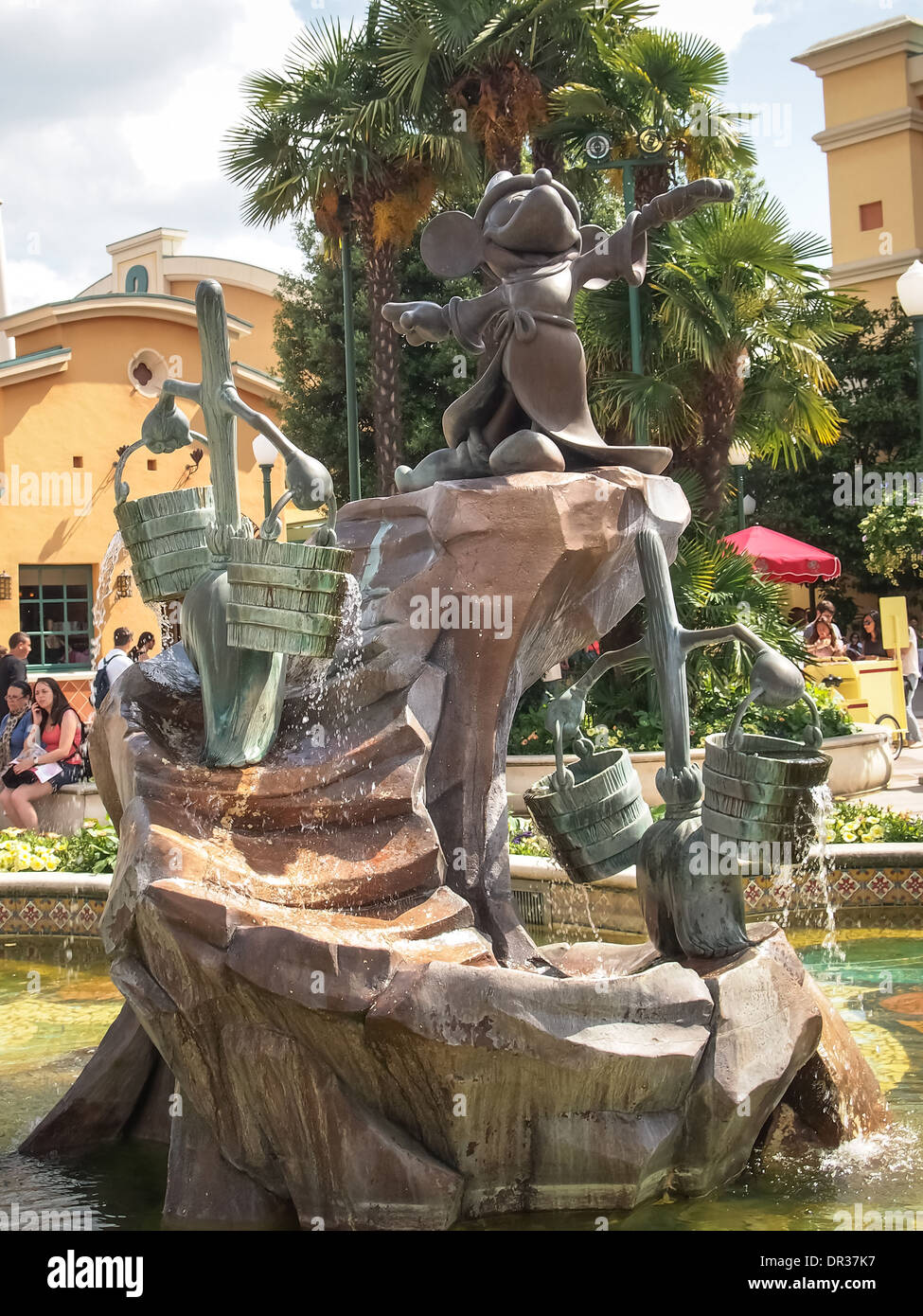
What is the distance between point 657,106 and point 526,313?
34.0ft

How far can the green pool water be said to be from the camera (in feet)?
14.6

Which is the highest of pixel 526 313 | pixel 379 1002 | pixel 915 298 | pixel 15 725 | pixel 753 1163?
pixel 915 298

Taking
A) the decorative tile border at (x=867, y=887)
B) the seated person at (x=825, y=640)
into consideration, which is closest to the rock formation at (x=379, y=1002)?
the decorative tile border at (x=867, y=887)

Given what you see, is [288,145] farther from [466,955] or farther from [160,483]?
[466,955]

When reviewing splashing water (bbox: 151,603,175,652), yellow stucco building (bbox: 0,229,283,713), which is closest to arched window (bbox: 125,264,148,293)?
yellow stucco building (bbox: 0,229,283,713)

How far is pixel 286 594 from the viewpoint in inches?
172

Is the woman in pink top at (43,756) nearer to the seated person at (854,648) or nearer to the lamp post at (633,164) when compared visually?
the lamp post at (633,164)

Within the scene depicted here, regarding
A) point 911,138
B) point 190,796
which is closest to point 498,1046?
point 190,796

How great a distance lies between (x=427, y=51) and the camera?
53.0 ft

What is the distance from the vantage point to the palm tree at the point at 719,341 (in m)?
14.6

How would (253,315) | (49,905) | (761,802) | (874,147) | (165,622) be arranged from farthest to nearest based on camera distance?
(874,147) < (253,315) < (49,905) < (165,622) < (761,802)

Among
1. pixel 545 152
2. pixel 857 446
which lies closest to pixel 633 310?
pixel 545 152

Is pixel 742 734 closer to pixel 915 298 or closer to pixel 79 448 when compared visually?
pixel 915 298

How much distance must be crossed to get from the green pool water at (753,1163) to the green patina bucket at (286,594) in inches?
69.7
